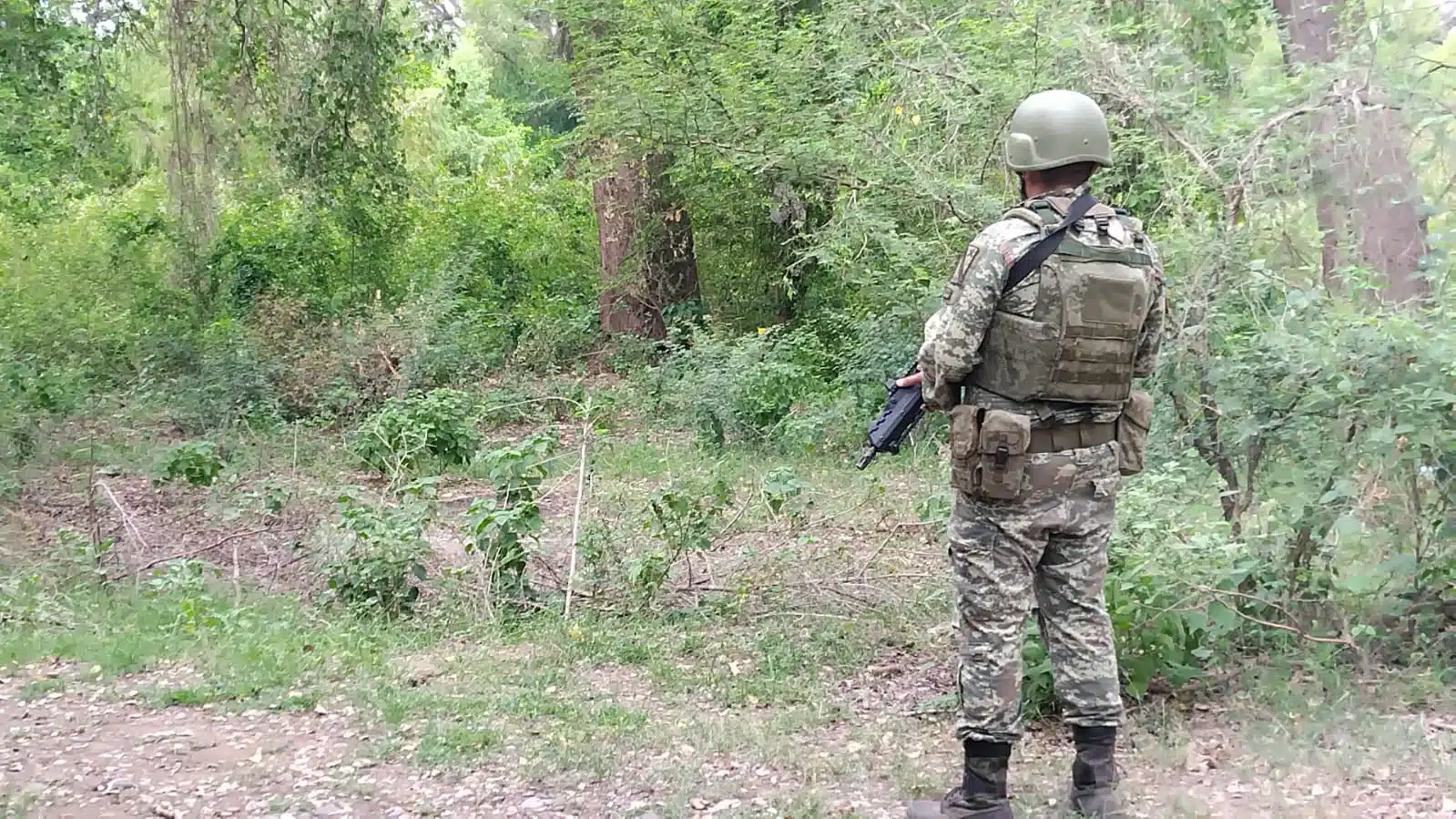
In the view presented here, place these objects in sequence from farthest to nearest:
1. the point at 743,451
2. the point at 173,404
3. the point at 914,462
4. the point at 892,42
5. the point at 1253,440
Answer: the point at 173,404 → the point at 743,451 → the point at 914,462 → the point at 892,42 → the point at 1253,440

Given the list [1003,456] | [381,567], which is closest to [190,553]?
[381,567]

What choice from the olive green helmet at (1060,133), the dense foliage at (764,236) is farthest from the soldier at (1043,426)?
the dense foliage at (764,236)

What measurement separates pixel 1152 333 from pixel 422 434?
645 cm

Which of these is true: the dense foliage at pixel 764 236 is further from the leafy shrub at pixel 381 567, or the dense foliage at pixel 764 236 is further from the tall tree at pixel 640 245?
the tall tree at pixel 640 245

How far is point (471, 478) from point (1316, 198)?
6.38 meters

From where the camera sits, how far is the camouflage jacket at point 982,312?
3305 mm

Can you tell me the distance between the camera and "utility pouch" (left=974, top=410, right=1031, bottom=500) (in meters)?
3.31

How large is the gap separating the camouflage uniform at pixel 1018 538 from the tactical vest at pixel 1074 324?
0.03 metres

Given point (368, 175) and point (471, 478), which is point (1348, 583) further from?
point (368, 175)

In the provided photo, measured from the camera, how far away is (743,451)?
977 cm

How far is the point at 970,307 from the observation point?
333cm

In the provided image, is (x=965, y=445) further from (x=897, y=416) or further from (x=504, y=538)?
(x=504, y=538)

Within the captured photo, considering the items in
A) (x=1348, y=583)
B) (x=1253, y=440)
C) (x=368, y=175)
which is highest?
(x=368, y=175)

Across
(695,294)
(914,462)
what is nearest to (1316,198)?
(914,462)
